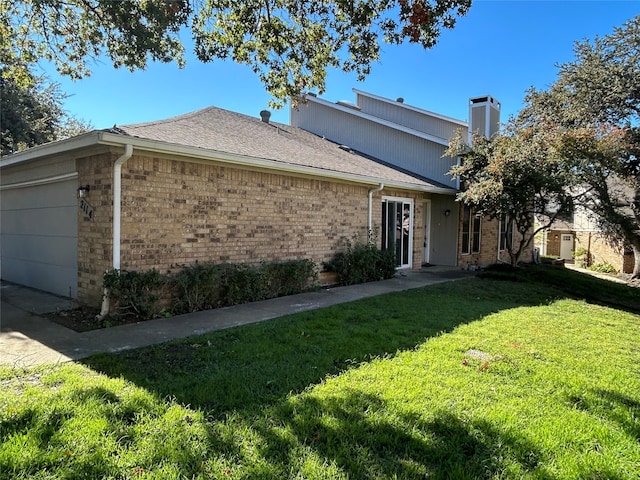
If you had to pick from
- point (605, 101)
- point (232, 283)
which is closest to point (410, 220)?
point (232, 283)

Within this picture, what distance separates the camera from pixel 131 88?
12.9m

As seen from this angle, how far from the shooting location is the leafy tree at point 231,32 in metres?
Answer: 7.09

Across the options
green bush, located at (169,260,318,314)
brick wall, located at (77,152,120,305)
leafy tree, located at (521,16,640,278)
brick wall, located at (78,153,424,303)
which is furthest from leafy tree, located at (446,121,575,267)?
brick wall, located at (77,152,120,305)

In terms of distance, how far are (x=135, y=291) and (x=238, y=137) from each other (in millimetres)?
4950

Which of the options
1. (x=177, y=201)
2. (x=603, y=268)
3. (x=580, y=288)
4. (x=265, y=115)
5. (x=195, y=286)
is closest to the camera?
(x=195, y=286)

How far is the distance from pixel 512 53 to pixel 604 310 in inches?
337

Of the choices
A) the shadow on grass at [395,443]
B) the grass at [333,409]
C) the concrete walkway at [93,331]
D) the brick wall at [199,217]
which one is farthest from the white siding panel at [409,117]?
the shadow on grass at [395,443]

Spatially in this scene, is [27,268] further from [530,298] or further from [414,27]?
[530,298]

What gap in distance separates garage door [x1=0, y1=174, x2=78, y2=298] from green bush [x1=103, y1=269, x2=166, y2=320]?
1.70 meters

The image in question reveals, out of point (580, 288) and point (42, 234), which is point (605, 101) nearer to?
point (580, 288)

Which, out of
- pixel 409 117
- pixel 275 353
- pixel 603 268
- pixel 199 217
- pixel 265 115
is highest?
pixel 409 117

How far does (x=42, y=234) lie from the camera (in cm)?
841

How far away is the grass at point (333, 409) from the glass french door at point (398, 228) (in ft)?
22.2

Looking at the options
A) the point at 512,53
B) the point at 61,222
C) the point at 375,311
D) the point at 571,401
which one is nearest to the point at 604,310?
the point at 375,311
